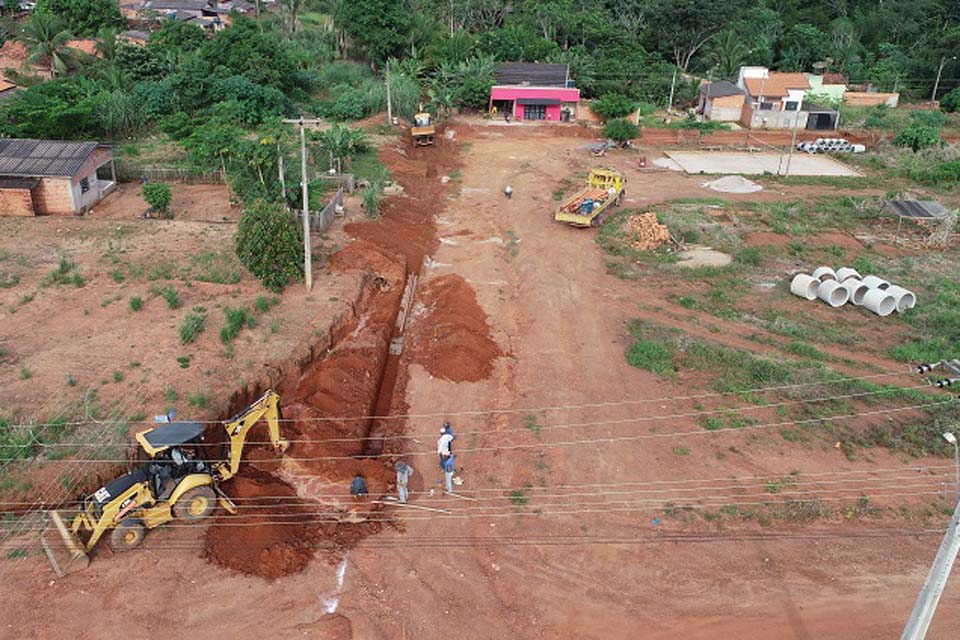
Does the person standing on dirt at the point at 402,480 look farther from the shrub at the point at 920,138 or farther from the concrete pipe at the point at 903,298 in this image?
the shrub at the point at 920,138

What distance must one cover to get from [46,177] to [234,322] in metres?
15.0

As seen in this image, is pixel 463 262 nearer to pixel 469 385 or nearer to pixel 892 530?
pixel 469 385

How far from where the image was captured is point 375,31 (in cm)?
5822

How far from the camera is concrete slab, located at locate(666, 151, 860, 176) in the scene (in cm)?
4234

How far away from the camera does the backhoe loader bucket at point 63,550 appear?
13.2 metres

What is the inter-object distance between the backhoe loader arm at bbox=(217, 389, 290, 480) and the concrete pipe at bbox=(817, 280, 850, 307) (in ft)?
62.1

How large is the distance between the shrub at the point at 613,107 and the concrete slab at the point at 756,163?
598cm

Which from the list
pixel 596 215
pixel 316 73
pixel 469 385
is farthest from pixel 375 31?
pixel 469 385

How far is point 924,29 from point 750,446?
221 ft

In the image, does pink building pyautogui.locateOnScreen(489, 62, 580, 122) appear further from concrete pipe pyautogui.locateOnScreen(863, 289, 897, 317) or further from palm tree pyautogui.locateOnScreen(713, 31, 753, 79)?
concrete pipe pyautogui.locateOnScreen(863, 289, 897, 317)

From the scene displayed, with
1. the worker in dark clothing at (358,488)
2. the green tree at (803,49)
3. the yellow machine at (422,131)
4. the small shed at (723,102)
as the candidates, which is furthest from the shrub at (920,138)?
the worker in dark clothing at (358,488)

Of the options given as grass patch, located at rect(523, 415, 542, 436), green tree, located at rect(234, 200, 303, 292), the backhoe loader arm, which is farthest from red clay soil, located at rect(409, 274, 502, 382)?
the backhoe loader arm

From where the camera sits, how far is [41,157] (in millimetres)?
30891

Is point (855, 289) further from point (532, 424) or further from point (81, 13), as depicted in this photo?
point (81, 13)
